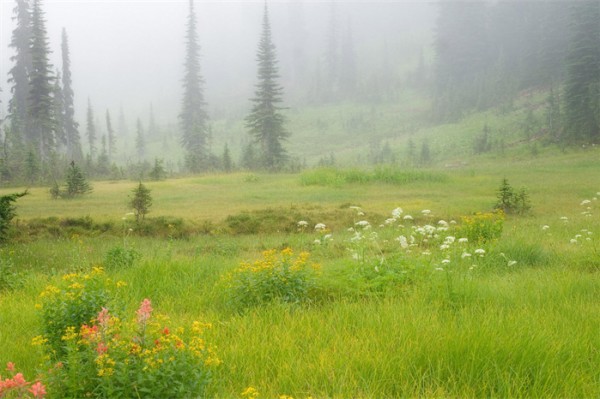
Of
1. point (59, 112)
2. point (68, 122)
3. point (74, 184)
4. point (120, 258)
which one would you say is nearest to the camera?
point (120, 258)

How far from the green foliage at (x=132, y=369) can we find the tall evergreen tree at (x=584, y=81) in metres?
41.2

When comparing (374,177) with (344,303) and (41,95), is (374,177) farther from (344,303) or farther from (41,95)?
(41,95)

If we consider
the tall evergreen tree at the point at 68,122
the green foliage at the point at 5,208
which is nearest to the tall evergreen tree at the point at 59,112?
the tall evergreen tree at the point at 68,122

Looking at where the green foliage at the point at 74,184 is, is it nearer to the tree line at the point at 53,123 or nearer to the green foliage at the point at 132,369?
the tree line at the point at 53,123

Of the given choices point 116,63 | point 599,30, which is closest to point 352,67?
point 599,30

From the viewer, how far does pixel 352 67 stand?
279ft

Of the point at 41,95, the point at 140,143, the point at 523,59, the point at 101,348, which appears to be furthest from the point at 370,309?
the point at 523,59

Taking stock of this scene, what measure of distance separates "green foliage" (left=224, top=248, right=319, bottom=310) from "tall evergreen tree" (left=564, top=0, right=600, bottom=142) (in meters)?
38.7

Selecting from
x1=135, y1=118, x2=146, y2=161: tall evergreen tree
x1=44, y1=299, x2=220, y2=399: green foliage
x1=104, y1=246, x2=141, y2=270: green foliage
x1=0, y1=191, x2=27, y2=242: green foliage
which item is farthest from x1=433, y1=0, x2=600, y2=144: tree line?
x1=44, y1=299, x2=220, y2=399: green foliage

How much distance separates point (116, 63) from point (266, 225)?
114601 mm

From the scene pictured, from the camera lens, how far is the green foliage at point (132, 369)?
9.46 ft

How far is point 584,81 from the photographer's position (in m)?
38.5

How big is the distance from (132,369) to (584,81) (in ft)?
148

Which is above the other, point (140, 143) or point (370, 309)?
point (140, 143)
